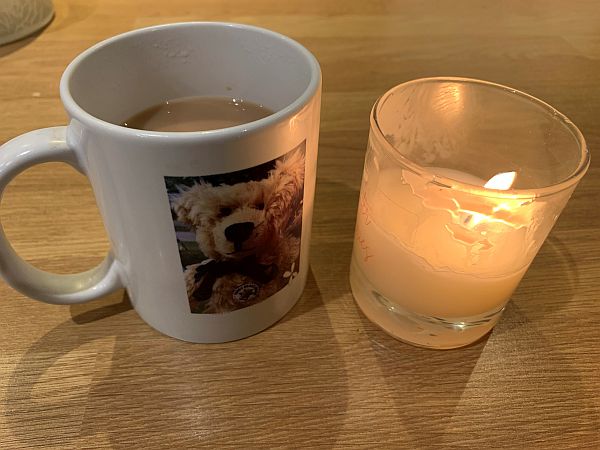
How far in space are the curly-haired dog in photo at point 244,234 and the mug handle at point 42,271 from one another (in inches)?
2.8

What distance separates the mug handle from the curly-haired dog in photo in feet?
0.24

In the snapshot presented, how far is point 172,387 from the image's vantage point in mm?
365

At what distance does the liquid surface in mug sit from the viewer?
1.40ft

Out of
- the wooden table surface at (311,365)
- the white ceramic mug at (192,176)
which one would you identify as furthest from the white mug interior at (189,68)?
the wooden table surface at (311,365)

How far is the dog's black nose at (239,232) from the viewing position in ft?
1.09

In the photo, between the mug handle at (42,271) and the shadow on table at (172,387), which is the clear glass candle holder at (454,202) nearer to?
the shadow on table at (172,387)

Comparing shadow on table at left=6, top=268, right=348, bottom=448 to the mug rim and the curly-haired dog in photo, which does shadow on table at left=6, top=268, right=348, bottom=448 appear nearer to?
the curly-haired dog in photo

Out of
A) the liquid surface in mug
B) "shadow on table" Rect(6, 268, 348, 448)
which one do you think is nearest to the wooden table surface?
"shadow on table" Rect(6, 268, 348, 448)

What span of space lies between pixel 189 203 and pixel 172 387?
0.43ft

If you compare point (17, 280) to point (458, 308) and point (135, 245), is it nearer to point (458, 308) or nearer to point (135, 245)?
point (135, 245)

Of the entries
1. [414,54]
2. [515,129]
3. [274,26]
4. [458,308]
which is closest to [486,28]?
[414,54]

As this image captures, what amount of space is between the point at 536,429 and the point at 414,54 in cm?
54

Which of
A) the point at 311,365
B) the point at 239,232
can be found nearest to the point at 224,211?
the point at 239,232

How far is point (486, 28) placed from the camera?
2.69 ft
